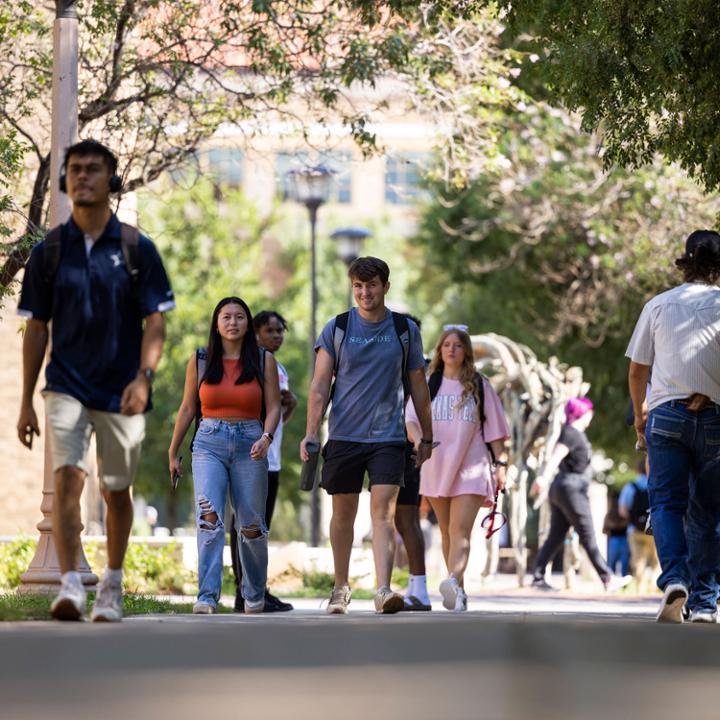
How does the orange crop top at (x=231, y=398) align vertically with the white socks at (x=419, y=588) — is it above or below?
above

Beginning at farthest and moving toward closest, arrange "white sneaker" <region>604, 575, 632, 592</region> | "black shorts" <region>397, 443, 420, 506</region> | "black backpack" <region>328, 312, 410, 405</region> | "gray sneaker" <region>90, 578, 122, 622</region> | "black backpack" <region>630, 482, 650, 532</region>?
1. "black backpack" <region>630, 482, 650, 532</region>
2. "white sneaker" <region>604, 575, 632, 592</region>
3. "black shorts" <region>397, 443, 420, 506</region>
4. "black backpack" <region>328, 312, 410, 405</region>
5. "gray sneaker" <region>90, 578, 122, 622</region>

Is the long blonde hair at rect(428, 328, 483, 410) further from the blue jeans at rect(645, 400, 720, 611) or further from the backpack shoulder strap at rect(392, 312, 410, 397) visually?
the blue jeans at rect(645, 400, 720, 611)

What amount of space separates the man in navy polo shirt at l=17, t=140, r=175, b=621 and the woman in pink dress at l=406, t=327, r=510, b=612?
4813mm

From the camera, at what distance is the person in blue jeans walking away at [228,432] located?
1066 centimetres

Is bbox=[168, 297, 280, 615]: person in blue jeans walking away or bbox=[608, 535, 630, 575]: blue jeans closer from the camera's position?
bbox=[168, 297, 280, 615]: person in blue jeans walking away

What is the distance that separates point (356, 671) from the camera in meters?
5.23

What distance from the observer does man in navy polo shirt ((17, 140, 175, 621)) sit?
6.99 metres

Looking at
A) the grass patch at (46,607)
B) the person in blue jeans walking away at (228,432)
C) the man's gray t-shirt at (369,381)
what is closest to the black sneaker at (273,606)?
the grass patch at (46,607)

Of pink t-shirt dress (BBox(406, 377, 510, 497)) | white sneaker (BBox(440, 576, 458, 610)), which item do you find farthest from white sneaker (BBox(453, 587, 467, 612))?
pink t-shirt dress (BBox(406, 377, 510, 497))

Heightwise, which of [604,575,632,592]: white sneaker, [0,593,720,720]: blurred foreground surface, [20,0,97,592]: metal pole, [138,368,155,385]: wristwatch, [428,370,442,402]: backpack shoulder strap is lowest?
[604,575,632,592]: white sneaker

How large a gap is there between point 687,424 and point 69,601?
3.71 metres

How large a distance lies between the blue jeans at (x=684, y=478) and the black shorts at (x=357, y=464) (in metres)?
1.56

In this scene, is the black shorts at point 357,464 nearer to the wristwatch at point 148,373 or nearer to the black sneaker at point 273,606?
the black sneaker at point 273,606

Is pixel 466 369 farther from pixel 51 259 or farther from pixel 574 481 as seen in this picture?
pixel 574 481
